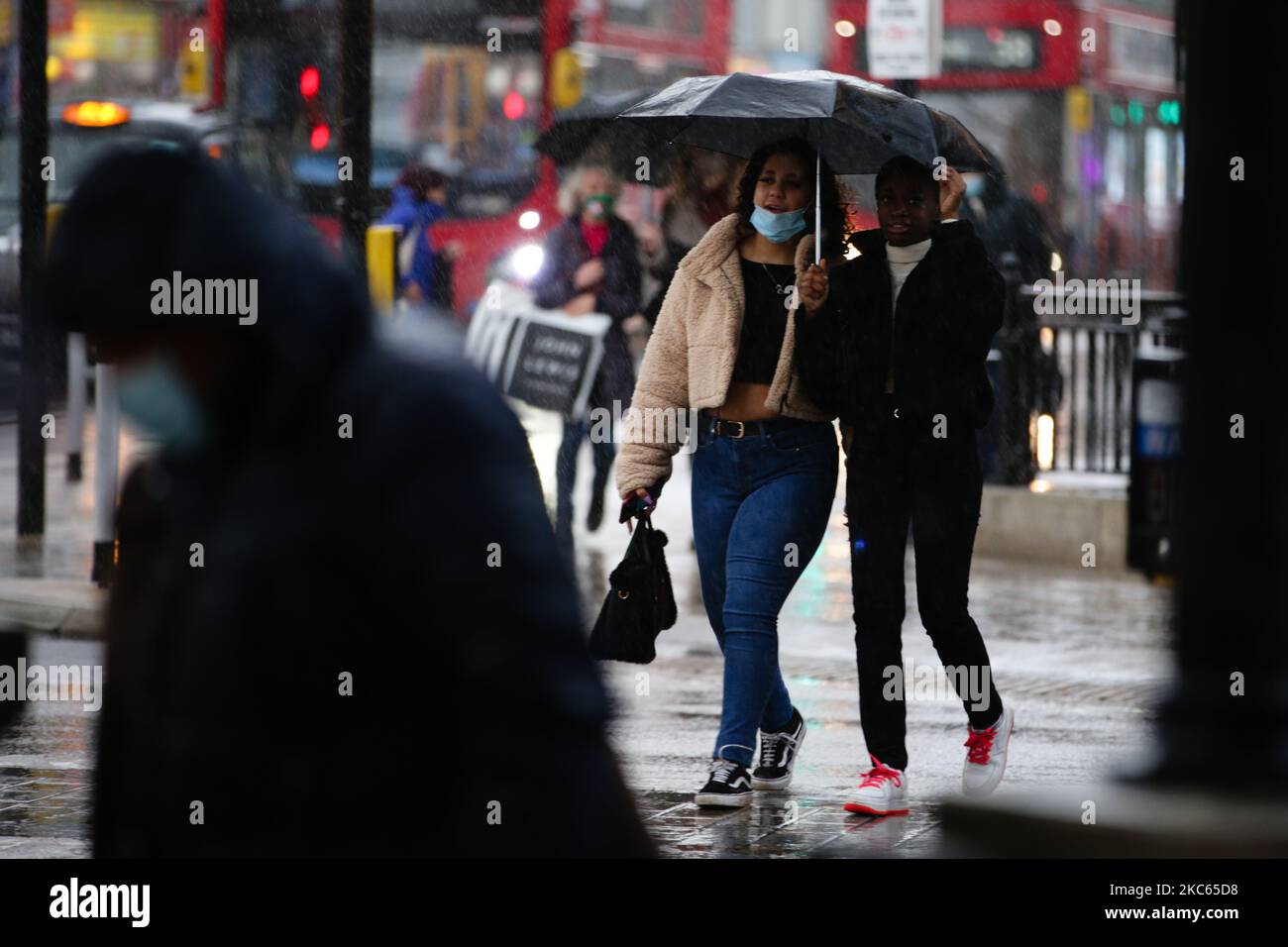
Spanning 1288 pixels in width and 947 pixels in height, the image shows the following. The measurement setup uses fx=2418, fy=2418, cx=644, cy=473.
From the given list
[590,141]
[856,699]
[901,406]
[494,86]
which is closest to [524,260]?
[494,86]

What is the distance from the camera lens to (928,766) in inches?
290

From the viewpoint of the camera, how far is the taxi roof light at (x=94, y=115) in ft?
75.2

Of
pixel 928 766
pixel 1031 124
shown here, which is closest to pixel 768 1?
pixel 1031 124

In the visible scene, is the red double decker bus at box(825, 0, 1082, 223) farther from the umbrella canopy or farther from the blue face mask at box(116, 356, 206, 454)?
the blue face mask at box(116, 356, 206, 454)

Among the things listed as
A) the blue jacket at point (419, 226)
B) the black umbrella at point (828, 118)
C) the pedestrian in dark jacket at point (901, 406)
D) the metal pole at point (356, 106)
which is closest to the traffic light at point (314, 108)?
the blue jacket at point (419, 226)

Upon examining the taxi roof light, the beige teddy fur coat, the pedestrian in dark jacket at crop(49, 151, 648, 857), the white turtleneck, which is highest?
the taxi roof light

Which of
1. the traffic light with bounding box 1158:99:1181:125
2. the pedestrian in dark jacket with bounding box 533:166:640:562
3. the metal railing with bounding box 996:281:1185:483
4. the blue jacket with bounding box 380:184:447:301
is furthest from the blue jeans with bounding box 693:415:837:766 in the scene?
the blue jacket with bounding box 380:184:447:301

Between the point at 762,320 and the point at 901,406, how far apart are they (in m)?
0.49

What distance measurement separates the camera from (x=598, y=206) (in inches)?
493

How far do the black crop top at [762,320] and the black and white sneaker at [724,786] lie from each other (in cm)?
104

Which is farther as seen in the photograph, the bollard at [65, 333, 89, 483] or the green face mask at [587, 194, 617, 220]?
the bollard at [65, 333, 89, 483]

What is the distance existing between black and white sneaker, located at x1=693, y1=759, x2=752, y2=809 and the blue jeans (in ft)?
0.10

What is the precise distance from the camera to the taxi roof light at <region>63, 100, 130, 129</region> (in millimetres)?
22906
